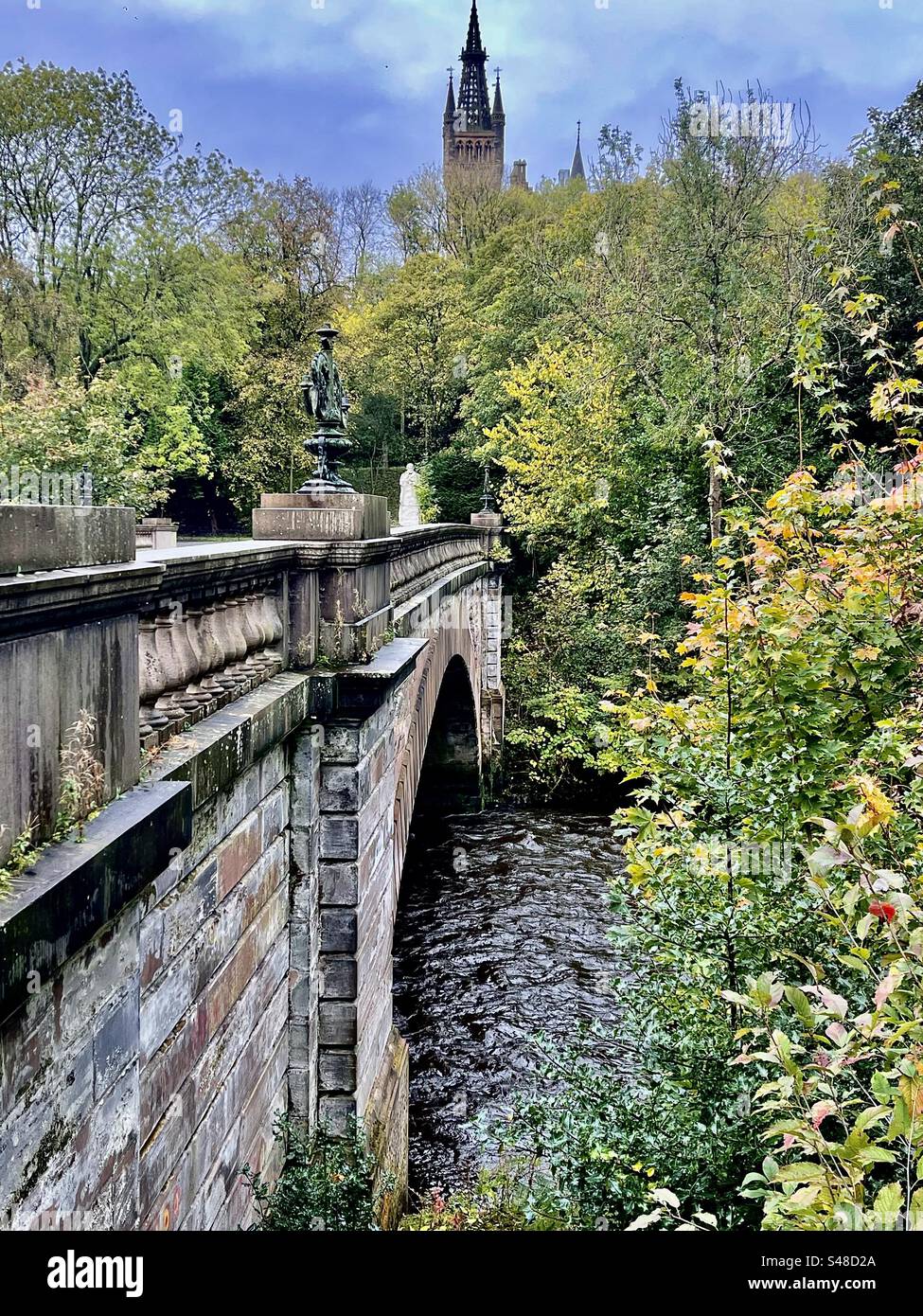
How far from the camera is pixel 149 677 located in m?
3.64

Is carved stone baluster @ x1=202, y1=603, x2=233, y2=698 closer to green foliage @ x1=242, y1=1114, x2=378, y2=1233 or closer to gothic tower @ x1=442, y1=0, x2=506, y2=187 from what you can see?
green foliage @ x1=242, y1=1114, x2=378, y2=1233

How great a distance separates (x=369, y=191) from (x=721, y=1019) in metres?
50.2

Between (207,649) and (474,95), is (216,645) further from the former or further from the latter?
(474,95)

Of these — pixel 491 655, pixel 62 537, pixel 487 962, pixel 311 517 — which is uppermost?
pixel 311 517

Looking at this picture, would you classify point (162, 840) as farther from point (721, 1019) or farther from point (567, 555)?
point (567, 555)

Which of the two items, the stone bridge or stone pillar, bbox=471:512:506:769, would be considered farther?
stone pillar, bbox=471:512:506:769

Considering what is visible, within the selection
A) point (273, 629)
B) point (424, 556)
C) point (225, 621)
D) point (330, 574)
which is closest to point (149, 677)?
point (225, 621)

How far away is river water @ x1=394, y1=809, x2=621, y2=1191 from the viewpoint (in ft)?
35.4

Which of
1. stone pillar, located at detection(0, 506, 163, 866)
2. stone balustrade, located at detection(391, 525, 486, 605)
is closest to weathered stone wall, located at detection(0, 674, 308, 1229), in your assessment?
stone pillar, located at detection(0, 506, 163, 866)

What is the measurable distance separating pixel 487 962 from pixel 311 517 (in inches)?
379

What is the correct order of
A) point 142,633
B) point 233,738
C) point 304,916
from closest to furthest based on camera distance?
1. point 142,633
2. point 233,738
3. point 304,916

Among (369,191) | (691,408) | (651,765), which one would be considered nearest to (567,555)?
(691,408)

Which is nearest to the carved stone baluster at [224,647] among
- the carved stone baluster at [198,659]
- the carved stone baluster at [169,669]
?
the carved stone baluster at [198,659]

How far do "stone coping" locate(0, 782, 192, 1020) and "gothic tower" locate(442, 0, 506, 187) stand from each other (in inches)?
3042
